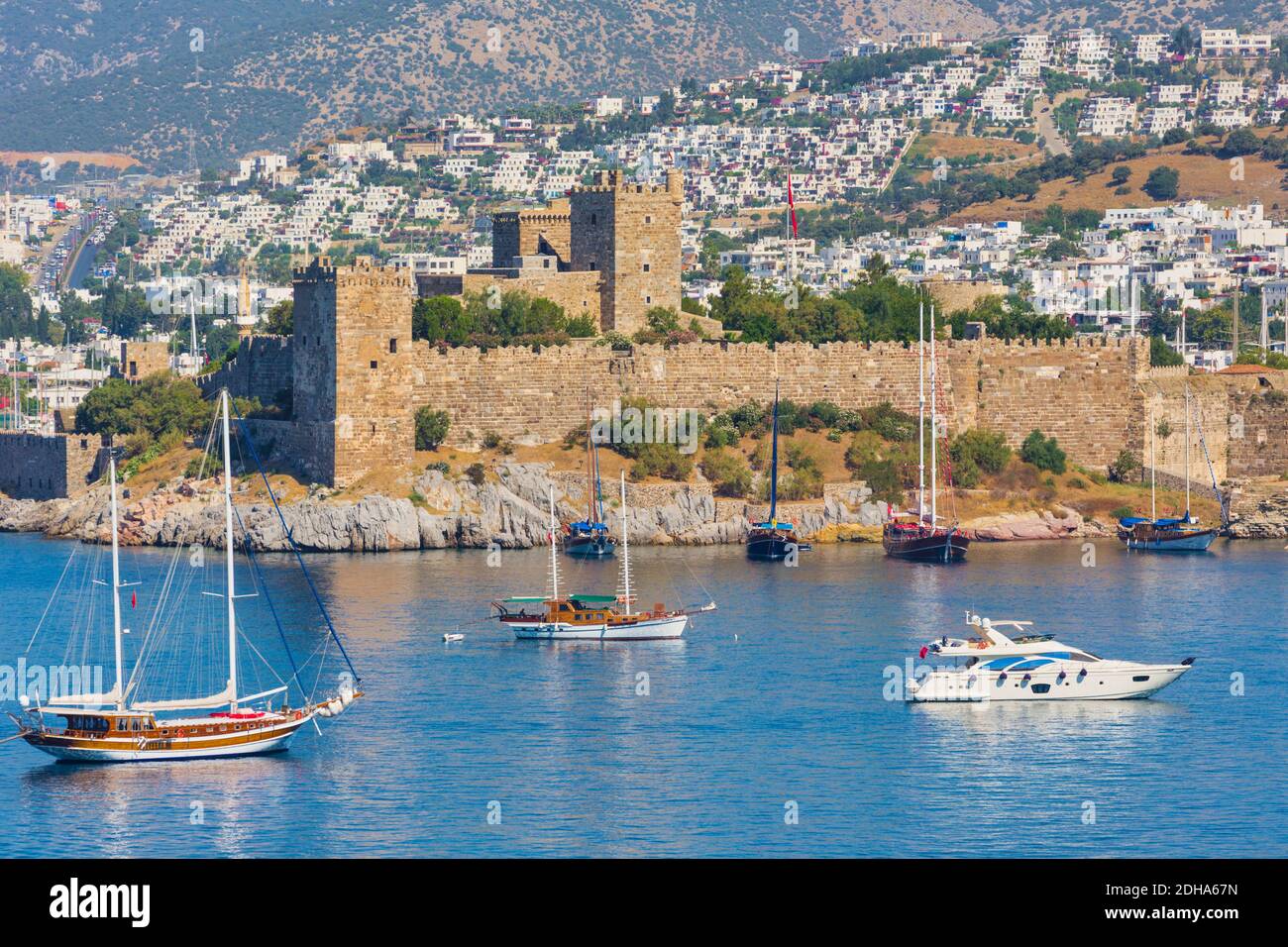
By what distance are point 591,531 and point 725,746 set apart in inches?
849

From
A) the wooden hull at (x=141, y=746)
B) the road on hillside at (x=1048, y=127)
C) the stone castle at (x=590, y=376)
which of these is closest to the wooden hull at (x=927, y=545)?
A: the stone castle at (x=590, y=376)

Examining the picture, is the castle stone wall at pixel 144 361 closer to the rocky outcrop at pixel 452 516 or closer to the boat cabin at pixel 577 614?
the rocky outcrop at pixel 452 516

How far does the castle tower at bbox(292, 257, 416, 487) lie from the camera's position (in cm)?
5541

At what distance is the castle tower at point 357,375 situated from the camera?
55406 millimetres

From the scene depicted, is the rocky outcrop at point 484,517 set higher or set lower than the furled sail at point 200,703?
higher

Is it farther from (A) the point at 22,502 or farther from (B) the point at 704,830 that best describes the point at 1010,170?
(B) the point at 704,830

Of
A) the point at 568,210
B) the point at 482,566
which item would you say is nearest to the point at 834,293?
the point at 568,210

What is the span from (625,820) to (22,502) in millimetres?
37040

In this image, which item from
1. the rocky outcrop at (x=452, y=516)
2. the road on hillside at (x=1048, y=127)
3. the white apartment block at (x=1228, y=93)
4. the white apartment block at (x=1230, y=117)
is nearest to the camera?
the rocky outcrop at (x=452, y=516)

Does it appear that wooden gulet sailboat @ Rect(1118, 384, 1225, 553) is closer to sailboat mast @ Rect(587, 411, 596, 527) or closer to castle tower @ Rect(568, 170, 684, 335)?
sailboat mast @ Rect(587, 411, 596, 527)

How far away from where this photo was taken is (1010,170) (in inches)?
6471

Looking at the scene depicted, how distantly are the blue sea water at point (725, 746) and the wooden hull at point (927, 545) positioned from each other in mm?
3891

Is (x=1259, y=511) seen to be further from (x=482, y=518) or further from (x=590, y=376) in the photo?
(x=482, y=518)

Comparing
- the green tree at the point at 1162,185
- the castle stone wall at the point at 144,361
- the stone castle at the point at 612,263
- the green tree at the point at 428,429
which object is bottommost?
the green tree at the point at 428,429
